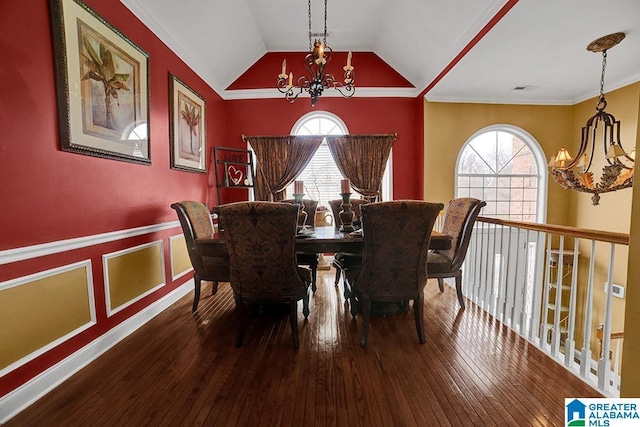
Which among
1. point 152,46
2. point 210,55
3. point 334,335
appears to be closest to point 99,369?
point 334,335

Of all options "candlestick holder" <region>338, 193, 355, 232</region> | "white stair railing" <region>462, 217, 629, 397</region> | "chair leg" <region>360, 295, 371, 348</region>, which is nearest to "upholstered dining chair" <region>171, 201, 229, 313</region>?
"candlestick holder" <region>338, 193, 355, 232</region>

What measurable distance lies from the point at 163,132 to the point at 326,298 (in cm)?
242

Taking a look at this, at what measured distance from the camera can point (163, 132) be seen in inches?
111

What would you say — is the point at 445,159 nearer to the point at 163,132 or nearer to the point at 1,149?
the point at 163,132

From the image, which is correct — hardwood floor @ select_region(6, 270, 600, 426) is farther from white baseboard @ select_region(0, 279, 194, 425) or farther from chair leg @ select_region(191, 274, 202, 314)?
chair leg @ select_region(191, 274, 202, 314)

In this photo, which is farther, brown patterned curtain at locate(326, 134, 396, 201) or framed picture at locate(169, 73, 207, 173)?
brown patterned curtain at locate(326, 134, 396, 201)

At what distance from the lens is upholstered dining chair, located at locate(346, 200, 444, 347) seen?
5.89ft

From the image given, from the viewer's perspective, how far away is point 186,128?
129 inches

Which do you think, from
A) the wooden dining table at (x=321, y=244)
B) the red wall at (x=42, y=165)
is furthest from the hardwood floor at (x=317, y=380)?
the red wall at (x=42, y=165)

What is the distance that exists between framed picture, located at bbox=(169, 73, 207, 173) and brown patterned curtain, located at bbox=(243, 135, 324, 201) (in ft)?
3.05

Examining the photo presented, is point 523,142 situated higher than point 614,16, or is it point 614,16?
point 614,16

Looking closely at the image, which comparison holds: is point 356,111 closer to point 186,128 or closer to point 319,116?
point 319,116

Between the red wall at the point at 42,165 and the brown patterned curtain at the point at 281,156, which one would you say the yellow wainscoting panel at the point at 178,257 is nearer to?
the red wall at the point at 42,165

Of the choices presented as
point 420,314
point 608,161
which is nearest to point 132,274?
point 420,314
